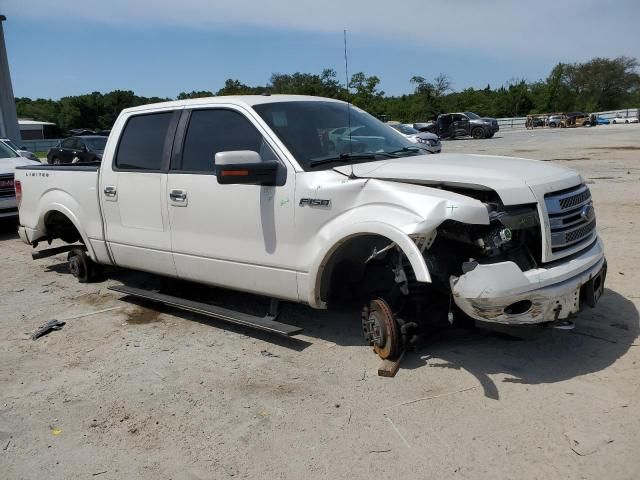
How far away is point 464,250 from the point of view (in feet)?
11.9

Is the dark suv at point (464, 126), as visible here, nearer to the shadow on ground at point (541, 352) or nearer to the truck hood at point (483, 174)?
the shadow on ground at point (541, 352)

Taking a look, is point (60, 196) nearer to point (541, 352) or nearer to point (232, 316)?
point (232, 316)

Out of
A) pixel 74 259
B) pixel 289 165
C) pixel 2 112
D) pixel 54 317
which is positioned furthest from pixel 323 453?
pixel 2 112

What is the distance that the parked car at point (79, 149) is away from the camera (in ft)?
68.8

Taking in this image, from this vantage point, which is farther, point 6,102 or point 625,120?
point 625,120

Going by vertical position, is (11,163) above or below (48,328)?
above

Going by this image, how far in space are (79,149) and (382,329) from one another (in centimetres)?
2102

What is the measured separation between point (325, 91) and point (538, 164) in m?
3.51

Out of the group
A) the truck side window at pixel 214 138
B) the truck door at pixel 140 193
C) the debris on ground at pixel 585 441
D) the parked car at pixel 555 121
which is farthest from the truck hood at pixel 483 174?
the parked car at pixel 555 121

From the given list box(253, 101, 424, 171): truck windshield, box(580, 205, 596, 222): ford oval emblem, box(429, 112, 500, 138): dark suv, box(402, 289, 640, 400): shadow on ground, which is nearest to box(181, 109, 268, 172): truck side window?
box(253, 101, 424, 171): truck windshield

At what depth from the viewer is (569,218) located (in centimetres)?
365

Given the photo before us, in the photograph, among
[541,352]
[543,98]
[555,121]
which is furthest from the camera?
[543,98]

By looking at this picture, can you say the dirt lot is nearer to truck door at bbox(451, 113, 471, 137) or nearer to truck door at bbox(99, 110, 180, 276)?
truck door at bbox(99, 110, 180, 276)

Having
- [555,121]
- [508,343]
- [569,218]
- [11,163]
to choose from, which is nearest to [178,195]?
[508,343]
